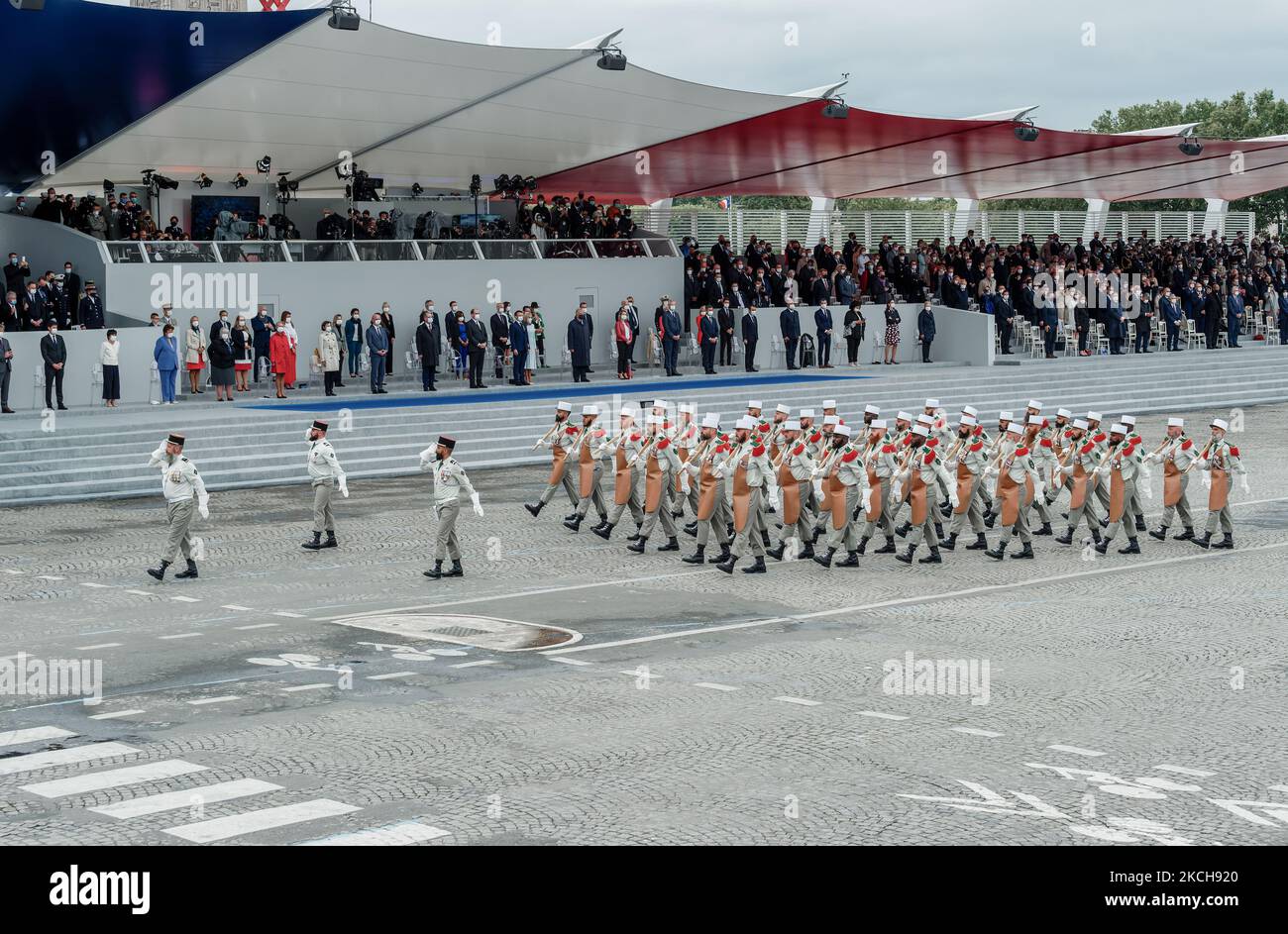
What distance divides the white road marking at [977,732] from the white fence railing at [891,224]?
43.3m

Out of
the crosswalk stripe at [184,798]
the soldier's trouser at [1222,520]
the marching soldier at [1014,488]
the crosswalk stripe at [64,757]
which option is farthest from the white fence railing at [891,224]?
the crosswalk stripe at [184,798]

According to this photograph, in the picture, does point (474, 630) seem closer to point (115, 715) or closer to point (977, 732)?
point (115, 715)

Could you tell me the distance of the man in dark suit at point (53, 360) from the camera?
2977 centimetres

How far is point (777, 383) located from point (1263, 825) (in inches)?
1136

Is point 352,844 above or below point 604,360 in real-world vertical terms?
below

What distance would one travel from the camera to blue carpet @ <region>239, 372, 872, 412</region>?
108 feet

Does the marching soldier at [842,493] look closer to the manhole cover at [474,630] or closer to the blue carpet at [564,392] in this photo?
the manhole cover at [474,630]

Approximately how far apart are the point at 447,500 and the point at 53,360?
47.7ft

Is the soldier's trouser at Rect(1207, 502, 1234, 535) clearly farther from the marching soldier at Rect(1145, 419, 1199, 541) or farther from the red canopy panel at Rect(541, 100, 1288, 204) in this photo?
the red canopy panel at Rect(541, 100, 1288, 204)

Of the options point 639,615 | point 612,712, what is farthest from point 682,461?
point 612,712
